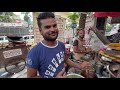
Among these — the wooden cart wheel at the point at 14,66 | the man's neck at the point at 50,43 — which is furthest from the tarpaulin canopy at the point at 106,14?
the wooden cart wheel at the point at 14,66

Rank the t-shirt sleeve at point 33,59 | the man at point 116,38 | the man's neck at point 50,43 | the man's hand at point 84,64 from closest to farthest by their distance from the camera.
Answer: the t-shirt sleeve at point 33,59 → the man's neck at point 50,43 → the man's hand at point 84,64 → the man at point 116,38

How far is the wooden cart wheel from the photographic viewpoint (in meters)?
1.88

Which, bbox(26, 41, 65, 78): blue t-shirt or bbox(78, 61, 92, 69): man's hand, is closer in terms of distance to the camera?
bbox(26, 41, 65, 78): blue t-shirt

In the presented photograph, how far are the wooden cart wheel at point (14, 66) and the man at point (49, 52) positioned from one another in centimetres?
47

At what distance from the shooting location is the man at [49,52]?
1447 mm

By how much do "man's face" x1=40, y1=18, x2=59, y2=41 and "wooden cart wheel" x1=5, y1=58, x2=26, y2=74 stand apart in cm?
50

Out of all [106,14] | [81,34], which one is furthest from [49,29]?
[106,14]

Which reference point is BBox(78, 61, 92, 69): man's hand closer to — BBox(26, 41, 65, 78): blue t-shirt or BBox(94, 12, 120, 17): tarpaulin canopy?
BBox(26, 41, 65, 78): blue t-shirt

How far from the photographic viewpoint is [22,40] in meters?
1.91

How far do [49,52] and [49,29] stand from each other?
217mm

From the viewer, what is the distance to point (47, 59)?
1506 millimetres

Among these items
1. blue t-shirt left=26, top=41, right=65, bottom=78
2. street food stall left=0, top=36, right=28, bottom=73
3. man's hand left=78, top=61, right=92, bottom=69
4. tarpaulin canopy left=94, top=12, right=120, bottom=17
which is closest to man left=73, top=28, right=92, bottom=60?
man's hand left=78, top=61, right=92, bottom=69

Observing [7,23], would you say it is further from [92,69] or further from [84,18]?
[92,69]

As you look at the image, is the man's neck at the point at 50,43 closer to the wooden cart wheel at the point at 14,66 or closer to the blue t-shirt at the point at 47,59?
the blue t-shirt at the point at 47,59
